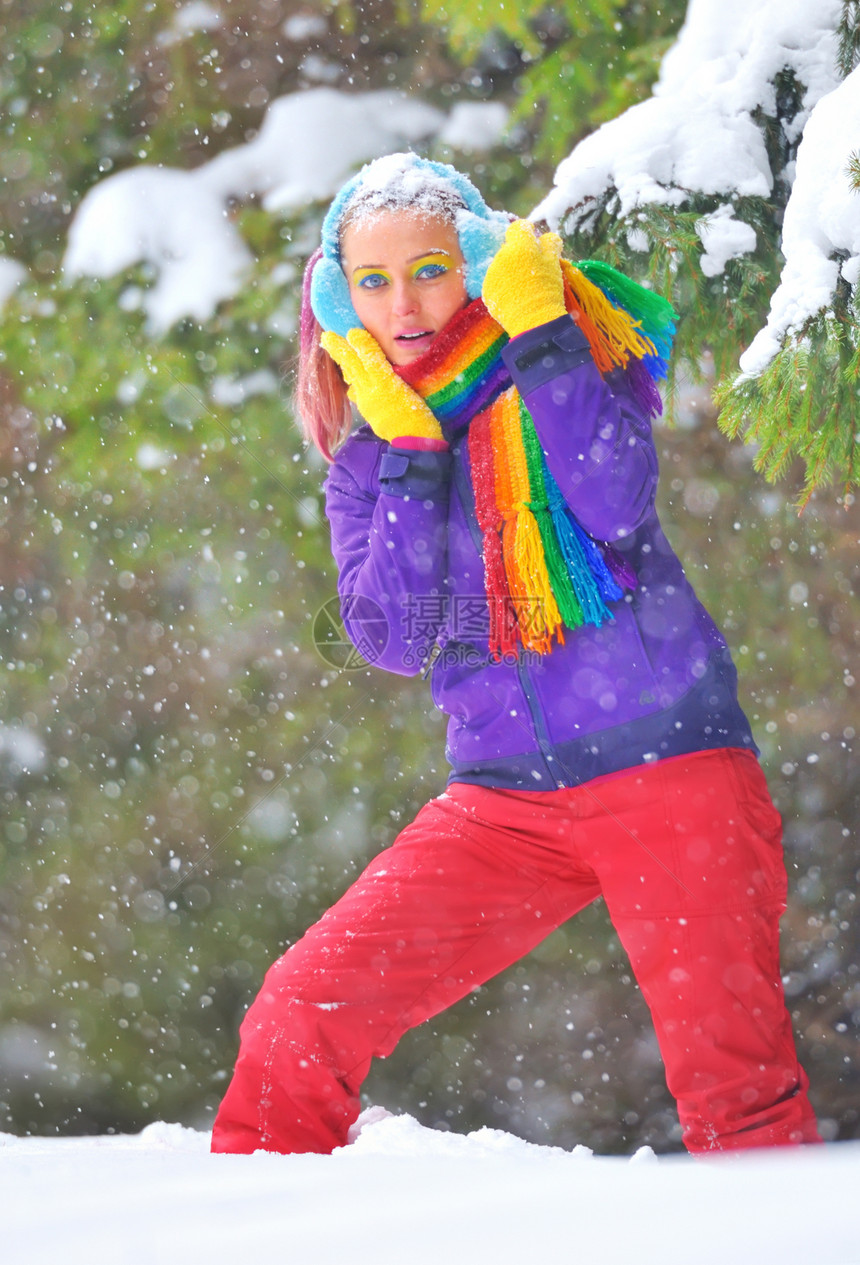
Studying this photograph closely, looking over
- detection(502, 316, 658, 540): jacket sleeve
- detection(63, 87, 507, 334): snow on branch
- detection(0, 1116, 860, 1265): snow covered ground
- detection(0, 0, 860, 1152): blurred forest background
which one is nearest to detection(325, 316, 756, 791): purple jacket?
detection(502, 316, 658, 540): jacket sleeve

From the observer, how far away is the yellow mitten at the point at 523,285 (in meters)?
1.66

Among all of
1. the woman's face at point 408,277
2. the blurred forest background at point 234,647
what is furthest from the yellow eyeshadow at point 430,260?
the blurred forest background at point 234,647

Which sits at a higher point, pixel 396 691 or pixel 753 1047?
pixel 396 691

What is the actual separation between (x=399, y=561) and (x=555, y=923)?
66 centimetres

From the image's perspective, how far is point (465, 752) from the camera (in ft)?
5.93

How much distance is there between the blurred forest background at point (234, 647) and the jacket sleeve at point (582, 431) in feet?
4.81

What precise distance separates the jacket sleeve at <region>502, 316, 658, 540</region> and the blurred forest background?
4.81 feet

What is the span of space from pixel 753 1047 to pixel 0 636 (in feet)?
10.4

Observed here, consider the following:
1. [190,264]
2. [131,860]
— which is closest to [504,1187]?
[190,264]

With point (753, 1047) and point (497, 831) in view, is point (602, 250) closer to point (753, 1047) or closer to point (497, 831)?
point (497, 831)

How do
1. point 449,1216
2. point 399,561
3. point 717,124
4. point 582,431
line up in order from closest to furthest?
point 449,1216 < point 582,431 < point 399,561 < point 717,124

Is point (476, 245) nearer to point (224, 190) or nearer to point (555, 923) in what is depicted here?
point (555, 923)

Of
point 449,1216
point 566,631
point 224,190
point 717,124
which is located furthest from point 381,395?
point 224,190

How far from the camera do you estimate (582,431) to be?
1.62 metres
